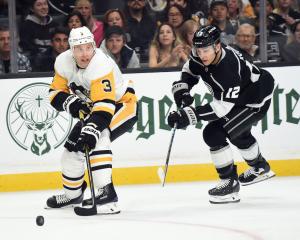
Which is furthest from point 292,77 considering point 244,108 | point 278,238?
point 278,238

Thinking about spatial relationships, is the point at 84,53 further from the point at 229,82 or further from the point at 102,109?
the point at 229,82

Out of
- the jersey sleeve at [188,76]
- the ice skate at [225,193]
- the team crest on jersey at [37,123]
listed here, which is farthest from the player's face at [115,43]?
the ice skate at [225,193]

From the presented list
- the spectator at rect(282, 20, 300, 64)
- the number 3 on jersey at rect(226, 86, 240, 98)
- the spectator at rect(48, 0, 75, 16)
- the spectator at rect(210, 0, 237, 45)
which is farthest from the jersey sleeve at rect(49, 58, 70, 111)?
the spectator at rect(282, 20, 300, 64)

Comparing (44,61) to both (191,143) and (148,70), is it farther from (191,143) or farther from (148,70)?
(191,143)

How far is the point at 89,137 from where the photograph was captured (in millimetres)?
5551

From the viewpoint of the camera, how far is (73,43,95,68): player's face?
568cm

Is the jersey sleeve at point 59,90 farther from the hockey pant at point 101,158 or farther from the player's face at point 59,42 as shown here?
the player's face at point 59,42

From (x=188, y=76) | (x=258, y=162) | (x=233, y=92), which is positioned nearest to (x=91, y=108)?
(x=188, y=76)

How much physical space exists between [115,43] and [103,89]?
5.14ft

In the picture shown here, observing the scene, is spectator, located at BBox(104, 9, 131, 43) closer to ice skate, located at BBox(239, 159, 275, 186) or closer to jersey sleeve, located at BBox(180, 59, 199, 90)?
jersey sleeve, located at BBox(180, 59, 199, 90)

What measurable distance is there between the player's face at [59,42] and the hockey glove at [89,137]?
165cm

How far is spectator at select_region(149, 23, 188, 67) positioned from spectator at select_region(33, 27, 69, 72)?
2.02 ft

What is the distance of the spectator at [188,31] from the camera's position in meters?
7.21

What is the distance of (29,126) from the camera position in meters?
7.01
